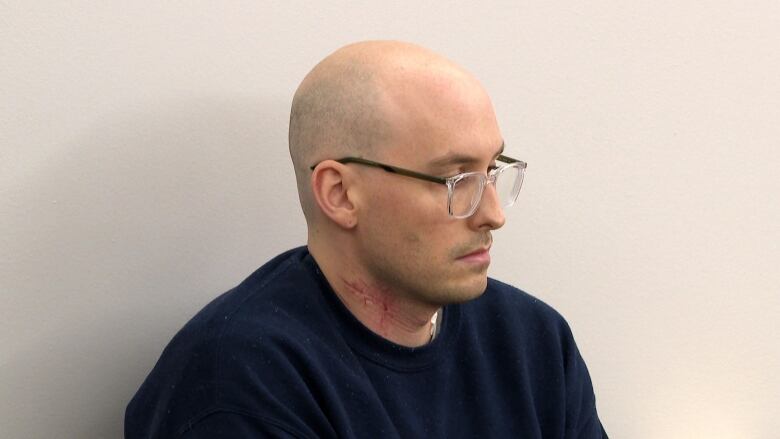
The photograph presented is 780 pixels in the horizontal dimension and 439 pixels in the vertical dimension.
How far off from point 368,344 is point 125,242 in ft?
1.21

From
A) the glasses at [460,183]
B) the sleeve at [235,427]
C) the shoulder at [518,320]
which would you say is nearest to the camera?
the sleeve at [235,427]

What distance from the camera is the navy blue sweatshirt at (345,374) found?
1294 millimetres

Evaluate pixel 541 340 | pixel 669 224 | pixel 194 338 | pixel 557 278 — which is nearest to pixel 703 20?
pixel 669 224

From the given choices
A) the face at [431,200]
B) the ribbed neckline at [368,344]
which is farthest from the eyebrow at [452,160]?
the ribbed neckline at [368,344]

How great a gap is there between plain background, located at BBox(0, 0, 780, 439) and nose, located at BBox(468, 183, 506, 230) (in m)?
0.37

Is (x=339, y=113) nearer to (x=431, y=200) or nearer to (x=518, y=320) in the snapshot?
(x=431, y=200)

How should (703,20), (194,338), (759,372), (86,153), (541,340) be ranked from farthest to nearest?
(759,372), (703,20), (541,340), (86,153), (194,338)

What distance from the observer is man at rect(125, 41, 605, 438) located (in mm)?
1312

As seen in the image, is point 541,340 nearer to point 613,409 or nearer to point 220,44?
point 613,409

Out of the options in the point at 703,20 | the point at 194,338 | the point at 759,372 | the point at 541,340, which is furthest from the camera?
the point at 759,372

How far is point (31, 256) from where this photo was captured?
1.44m

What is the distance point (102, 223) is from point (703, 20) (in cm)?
107

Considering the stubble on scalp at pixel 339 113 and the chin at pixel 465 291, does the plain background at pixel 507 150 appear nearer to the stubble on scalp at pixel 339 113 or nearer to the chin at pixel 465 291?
the stubble on scalp at pixel 339 113

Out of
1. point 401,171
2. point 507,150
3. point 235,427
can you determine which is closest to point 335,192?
point 401,171
